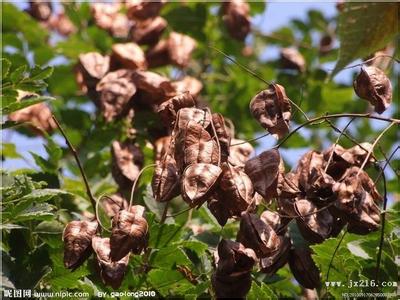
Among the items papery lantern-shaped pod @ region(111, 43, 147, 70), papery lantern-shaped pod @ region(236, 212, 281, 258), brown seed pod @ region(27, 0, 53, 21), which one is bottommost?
brown seed pod @ region(27, 0, 53, 21)

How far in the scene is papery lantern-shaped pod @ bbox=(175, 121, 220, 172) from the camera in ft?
7.33

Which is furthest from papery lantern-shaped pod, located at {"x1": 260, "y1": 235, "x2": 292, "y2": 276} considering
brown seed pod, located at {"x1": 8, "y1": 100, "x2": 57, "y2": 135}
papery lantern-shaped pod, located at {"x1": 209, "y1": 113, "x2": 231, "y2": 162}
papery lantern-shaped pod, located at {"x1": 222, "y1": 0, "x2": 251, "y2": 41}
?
papery lantern-shaped pod, located at {"x1": 222, "y1": 0, "x2": 251, "y2": 41}

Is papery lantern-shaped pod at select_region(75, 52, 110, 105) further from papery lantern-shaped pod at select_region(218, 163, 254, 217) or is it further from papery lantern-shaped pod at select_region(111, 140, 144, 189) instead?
papery lantern-shaped pod at select_region(218, 163, 254, 217)

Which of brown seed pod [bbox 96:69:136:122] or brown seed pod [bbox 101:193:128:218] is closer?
brown seed pod [bbox 101:193:128:218]

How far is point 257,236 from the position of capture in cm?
224

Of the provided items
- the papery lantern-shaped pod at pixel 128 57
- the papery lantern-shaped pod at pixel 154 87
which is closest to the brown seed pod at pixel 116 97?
the papery lantern-shaped pod at pixel 154 87

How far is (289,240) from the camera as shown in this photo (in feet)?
8.34

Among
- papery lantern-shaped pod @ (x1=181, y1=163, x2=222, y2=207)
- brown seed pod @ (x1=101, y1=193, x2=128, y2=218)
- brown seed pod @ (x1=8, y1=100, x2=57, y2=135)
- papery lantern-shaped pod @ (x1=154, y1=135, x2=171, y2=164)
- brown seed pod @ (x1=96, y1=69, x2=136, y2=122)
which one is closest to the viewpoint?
papery lantern-shaped pod @ (x1=181, y1=163, x2=222, y2=207)

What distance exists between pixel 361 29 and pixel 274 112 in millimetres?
524

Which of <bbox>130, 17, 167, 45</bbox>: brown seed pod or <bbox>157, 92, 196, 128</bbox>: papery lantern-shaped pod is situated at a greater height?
<bbox>157, 92, 196, 128</bbox>: papery lantern-shaped pod

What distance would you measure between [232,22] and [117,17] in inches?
23.7

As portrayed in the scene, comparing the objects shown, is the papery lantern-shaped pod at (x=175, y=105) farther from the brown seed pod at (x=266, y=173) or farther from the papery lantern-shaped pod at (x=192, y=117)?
the brown seed pod at (x=266, y=173)

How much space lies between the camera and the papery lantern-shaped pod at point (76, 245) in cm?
234

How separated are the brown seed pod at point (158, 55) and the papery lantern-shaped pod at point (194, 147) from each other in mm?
1677
